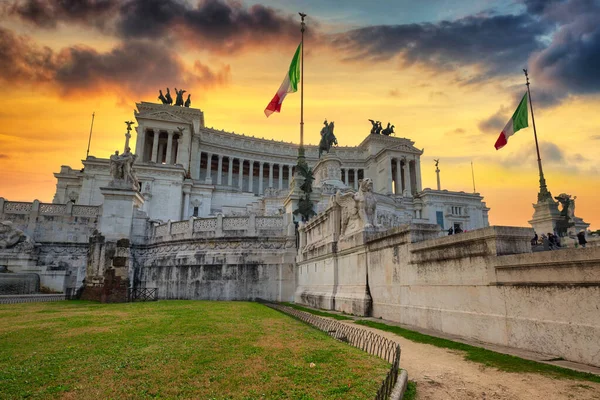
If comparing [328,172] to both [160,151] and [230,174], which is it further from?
[160,151]

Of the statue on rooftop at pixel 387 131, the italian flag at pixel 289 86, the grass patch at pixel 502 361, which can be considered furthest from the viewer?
the statue on rooftop at pixel 387 131

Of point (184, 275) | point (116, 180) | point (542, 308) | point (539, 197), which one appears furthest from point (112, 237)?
point (539, 197)

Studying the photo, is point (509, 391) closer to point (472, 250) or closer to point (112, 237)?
point (472, 250)

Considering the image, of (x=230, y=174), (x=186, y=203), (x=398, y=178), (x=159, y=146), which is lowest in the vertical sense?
(x=186, y=203)

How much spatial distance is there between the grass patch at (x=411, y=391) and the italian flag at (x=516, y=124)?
29507 millimetres

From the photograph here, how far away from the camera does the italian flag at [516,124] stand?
28.7m

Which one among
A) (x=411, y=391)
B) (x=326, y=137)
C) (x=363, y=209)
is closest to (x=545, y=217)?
(x=363, y=209)

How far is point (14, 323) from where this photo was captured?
10.7 meters

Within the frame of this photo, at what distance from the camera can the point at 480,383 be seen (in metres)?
5.33

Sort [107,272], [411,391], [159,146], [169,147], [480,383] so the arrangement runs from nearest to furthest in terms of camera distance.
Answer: [411,391]
[480,383]
[107,272]
[169,147]
[159,146]

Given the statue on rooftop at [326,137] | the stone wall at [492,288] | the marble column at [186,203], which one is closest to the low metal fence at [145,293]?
the stone wall at [492,288]

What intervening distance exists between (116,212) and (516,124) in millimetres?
31901

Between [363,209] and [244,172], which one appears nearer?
[363,209]

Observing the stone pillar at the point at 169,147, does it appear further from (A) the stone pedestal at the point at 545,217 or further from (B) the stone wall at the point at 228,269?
(A) the stone pedestal at the point at 545,217
